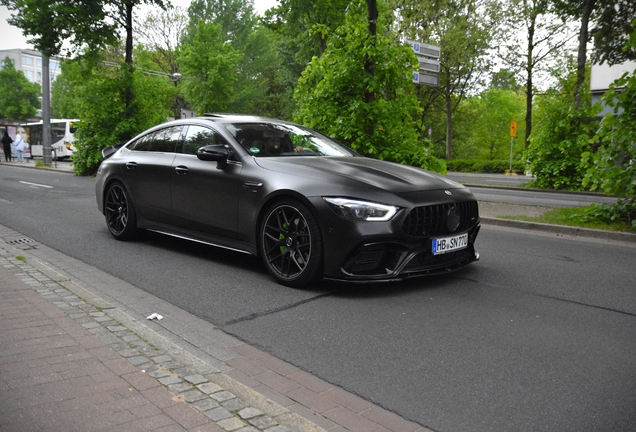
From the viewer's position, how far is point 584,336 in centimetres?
428

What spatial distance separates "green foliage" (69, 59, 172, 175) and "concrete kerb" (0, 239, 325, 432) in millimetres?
18249

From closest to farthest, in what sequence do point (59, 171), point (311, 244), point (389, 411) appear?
1. point (389, 411)
2. point (311, 244)
3. point (59, 171)

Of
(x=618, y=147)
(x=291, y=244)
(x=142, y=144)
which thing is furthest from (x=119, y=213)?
(x=618, y=147)

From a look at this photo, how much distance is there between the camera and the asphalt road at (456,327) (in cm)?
321

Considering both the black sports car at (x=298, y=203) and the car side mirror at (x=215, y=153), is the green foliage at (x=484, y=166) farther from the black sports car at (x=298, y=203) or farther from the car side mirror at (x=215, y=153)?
the car side mirror at (x=215, y=153)

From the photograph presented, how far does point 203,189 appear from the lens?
249 inches

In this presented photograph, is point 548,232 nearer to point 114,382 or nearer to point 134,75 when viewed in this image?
point 114,382

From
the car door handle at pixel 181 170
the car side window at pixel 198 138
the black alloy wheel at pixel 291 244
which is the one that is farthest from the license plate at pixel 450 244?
the car door handle at pixel 181 170

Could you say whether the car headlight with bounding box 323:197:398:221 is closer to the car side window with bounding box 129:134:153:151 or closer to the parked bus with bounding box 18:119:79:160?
the car side window with bounding box 129:134:153:151

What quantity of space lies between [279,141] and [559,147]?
47.2 ft

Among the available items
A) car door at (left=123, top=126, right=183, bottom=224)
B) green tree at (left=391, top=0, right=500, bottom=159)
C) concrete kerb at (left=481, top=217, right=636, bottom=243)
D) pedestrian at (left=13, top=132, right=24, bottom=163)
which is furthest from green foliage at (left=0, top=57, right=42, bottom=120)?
concrete kerb at (left=481, top=217, right=636, bottom=243)

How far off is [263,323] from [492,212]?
303 inches

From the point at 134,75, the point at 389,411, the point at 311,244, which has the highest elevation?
the point at 134,75

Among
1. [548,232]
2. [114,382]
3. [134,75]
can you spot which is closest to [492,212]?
[548,232]
